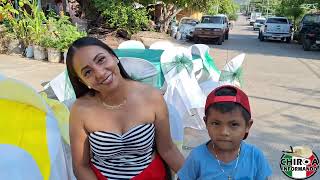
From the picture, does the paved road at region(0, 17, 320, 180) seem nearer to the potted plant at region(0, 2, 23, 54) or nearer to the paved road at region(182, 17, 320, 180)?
the paved road at region(182, 17, 320, 180)

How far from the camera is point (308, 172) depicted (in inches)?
66.3

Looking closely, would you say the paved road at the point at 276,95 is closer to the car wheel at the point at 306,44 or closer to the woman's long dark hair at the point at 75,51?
the woman's long dark hair at the point at 75,51

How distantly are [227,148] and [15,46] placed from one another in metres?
12.6

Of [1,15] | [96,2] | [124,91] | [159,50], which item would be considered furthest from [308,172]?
[96,2]

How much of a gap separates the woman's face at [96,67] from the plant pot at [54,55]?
1028 cm

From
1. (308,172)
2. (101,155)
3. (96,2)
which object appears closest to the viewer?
(308,172)

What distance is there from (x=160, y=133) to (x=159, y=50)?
14.5ft

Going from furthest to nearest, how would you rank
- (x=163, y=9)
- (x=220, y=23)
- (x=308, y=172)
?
(x=163, y=9) < (x=220, y=23) < (x=308, y=172)

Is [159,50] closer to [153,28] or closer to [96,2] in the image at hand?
[96,2]

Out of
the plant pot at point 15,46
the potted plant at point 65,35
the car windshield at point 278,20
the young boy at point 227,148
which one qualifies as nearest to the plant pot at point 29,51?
the plant pot at point 15,46

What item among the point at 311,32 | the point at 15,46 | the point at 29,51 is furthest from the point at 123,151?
the point at 311,32

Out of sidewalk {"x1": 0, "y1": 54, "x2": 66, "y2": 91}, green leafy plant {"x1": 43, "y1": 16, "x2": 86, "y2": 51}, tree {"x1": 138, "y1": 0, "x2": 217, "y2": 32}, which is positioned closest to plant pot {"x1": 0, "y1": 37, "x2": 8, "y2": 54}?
sidewalk {"x1": 0, "y1": 54, "x2": 66, "y2": 91}

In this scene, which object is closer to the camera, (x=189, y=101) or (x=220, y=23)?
(x=189, y=101)

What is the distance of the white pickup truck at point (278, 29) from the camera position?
2512 cm
